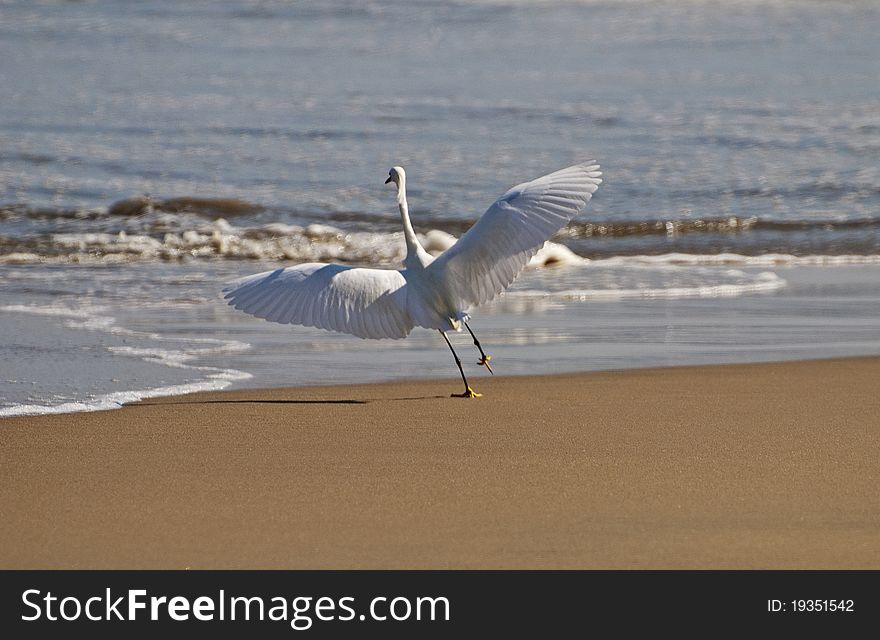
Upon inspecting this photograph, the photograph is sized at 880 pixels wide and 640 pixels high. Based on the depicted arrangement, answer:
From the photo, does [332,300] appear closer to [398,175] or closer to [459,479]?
[398,175]

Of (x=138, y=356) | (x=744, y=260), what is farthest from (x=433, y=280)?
(x=744, y=260)

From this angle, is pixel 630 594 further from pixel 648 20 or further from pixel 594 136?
pixel 648 20

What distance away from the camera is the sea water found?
7836 millimetres

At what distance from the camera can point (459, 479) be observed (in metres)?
4.66

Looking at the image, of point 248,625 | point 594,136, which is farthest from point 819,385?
point 594,136

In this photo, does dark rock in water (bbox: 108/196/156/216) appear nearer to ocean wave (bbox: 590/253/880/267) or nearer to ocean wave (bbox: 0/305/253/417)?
ocean wave (bbox: 590/253/880/267)

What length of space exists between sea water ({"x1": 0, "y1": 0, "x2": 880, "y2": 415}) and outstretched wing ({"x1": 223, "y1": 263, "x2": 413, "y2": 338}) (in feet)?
1.34

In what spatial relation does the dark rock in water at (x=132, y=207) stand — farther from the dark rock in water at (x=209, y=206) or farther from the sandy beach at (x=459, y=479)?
the sandy beach at (x=459, y=479)

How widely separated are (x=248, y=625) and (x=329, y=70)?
22.1m

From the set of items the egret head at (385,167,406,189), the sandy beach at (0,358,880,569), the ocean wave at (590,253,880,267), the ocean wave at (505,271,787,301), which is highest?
the ocean wave at (590,253,880,267)

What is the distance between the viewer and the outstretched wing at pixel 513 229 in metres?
6.41

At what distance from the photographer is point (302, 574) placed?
3689mm

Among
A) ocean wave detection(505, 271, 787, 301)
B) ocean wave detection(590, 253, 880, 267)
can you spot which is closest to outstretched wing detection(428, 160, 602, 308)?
ocean wave detection(505, 271, 787, 301)

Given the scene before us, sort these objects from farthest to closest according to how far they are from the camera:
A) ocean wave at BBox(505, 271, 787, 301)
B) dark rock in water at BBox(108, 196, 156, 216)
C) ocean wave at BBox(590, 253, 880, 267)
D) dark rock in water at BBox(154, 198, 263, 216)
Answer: dark rock in water at BBox(154, 198, 263, 216), dark rock in water at BBox(108, 196, 156, 216), ocean wave at BBox(590, 253, 880, 267), ocean wave at BBox(505, 271, 787, 301)
